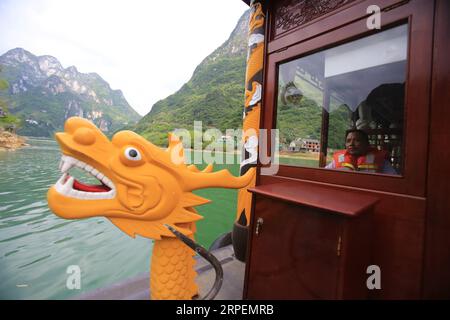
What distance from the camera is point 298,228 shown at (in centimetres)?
133

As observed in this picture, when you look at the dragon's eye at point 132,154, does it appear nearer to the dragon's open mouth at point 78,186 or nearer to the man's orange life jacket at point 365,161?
the dragon's open mouth at point 78,186

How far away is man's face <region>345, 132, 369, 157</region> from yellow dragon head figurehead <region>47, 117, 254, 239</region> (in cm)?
140

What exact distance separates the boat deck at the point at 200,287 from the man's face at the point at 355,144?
5.22 ft

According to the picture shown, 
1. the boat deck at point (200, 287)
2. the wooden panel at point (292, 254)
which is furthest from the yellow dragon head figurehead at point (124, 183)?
the boat deck at point (200, 287)

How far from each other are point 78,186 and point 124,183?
1.01ft

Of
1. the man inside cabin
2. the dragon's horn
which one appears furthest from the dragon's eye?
the man inside cabin

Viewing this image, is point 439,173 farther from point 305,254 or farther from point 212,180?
point 212,180

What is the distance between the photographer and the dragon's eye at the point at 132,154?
138 centimetres

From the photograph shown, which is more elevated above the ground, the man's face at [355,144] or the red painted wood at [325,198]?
the man's face at [355,144]

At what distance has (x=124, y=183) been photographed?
138 centimetres

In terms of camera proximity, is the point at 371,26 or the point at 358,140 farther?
the point at 358,140

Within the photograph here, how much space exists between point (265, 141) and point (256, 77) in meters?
0.78
